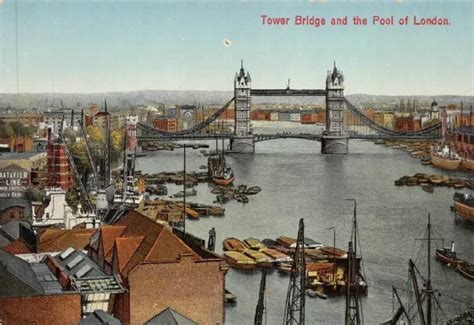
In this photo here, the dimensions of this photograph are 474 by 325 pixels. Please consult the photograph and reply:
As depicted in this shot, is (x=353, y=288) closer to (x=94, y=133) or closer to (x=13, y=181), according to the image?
(x=94, y=133)

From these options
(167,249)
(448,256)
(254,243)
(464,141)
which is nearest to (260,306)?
(254,243)

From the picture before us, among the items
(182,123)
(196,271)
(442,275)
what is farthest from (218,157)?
(442,275)

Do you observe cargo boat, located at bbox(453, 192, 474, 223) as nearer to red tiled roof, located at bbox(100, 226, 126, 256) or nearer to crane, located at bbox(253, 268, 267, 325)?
crane, located at bbox(253, 268, 267, 325)

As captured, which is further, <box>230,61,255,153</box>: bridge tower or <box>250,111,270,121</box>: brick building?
<box>250,111,270,121</box>: brick building

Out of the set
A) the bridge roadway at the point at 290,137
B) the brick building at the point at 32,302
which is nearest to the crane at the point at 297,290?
the bridge roadway at the point at 290,137

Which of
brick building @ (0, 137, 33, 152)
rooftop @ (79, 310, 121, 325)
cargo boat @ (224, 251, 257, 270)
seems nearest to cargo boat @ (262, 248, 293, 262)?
cargo boat @ (224, 251, 257, 270)

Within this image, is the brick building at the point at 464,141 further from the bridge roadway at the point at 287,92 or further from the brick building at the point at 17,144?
the brick building at the point at 17,144
